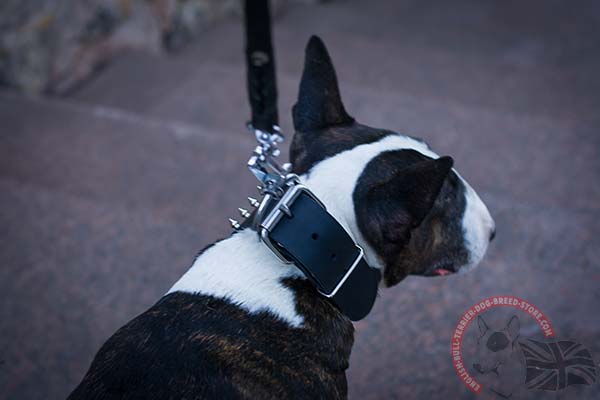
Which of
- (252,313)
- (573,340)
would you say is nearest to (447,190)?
(252,313)

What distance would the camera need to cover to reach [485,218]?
2.29 metres

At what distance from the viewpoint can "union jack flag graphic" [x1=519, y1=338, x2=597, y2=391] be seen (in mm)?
2350

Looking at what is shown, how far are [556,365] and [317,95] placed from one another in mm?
1314

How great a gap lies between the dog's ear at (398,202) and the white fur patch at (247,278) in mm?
279

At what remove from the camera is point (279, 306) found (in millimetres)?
1942

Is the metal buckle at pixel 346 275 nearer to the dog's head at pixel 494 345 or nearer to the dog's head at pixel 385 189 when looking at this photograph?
the dog's head at pixel 385 189

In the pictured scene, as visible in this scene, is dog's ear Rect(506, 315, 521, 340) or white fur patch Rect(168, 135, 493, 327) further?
dog's ear Rect(506, 315, 521, 340)

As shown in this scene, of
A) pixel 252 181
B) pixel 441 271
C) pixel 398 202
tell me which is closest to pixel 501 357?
pixel 441 271

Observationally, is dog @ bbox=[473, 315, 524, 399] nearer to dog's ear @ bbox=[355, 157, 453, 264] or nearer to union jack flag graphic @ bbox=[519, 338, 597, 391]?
union jack flag graphic @ bbox=[519, 338, 597, 391]

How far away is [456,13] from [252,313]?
222 inches

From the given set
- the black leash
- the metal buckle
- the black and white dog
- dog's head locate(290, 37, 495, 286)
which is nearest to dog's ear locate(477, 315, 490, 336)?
dog's head locate(290, 37, 495, 286)

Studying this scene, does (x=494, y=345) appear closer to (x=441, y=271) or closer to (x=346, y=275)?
(x=441, y=271)

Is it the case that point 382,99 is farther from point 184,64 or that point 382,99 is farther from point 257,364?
point 257,364

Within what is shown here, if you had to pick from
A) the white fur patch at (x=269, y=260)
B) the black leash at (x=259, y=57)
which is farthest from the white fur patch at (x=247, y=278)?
the black leash at (x=259, y=57)
